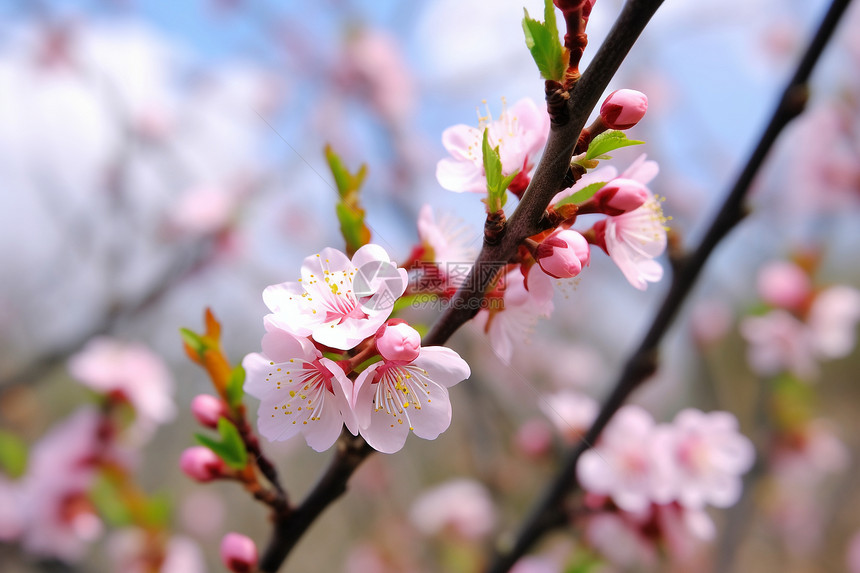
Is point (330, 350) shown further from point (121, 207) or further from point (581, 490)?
point (121, 207)

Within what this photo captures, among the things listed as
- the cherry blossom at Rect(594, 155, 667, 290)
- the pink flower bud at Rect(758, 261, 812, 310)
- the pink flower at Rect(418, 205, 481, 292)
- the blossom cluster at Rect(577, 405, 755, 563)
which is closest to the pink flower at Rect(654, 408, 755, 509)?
the blossom cluster at Rect(577, 405, 755, 563)

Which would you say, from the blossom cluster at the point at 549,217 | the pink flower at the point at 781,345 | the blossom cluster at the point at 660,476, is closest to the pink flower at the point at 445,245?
the blossom cluster at the point at 549,217

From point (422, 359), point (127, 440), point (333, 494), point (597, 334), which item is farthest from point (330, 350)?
point (597, 334)

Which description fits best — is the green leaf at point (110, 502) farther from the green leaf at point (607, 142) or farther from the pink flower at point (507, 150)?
the green leaf at point (607, 142)

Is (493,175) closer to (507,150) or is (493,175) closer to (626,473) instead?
(507,150)

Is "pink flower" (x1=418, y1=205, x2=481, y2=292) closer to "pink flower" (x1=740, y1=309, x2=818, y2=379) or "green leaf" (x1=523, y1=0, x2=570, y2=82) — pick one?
"green leaf" (x1=523, y1=0, x2=570, y2=82)
